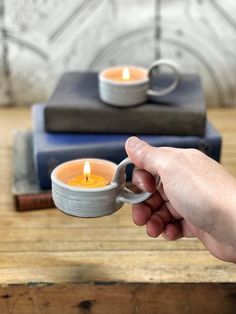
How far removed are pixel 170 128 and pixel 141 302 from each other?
0.33 metres

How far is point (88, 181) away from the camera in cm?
75

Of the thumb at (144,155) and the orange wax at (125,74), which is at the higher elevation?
the orange wax at (125,74)

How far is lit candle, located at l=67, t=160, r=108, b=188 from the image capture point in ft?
2.43

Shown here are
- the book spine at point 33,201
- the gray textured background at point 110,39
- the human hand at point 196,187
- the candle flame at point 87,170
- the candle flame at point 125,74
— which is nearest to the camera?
the human hand at point 196,187

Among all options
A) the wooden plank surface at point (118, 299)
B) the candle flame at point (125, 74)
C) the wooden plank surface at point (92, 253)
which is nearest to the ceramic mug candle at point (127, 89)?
the candle flame at point (125, 74)

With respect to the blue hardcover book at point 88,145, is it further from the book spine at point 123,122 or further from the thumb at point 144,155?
the thumb at point 144,155

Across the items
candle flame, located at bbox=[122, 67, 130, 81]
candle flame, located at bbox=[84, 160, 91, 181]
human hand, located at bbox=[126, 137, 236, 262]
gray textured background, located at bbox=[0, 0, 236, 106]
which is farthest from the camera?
gray textured background, located at bbox=[0, 0, 236, 106]

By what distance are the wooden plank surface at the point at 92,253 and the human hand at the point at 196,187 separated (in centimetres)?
5

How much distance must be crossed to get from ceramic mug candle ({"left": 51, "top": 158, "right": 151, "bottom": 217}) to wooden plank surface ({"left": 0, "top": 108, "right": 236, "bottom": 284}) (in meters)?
0.08

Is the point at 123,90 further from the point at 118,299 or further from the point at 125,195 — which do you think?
the point at 118,299

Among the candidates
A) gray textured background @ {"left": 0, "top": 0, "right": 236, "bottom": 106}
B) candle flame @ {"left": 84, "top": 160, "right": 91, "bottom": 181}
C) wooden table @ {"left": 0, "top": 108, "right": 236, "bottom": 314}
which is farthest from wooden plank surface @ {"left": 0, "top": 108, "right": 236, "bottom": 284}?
gray textured background @ {"left": 0, "top": 0, "right": 236, "bottom": 106}

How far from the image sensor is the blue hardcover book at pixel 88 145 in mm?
903

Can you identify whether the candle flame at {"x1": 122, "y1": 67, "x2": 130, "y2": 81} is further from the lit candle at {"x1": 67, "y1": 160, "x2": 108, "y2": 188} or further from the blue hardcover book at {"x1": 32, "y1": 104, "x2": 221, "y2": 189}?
the lit candle at {"x1": 67, "y1": 160, "x2": 108, "y2": 188}

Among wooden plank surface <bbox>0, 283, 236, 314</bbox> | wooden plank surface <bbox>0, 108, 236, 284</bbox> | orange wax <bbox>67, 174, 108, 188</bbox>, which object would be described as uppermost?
orange wax <bbox>67, 174, 108, 188</bbox>
